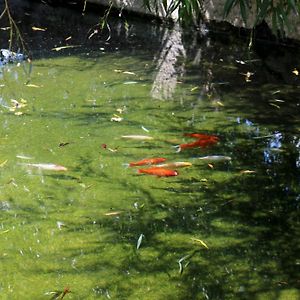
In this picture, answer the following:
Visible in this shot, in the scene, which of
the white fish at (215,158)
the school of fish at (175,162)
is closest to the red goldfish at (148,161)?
the school of fish at (175,162)

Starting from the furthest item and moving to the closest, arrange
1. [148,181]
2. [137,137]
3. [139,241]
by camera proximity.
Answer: [137,137] → [148,181] → [139,241]

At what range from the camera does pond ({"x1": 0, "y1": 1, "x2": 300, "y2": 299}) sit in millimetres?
1851

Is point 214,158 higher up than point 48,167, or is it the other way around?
point 214,158

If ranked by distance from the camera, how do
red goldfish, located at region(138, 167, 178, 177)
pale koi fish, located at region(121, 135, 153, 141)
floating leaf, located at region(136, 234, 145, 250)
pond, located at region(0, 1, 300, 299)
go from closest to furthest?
1. pond, located at region(0, 1, 300, 299)
2. floating leaf, located at region(136, 234, 145, 250)
3. red goldfish, located at region(138, 167, 178, 177)
4. pale koi fish, located at region(121, 135, 153, 141)

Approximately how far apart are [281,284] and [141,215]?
622mm

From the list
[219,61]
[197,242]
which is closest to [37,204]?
[197,242]

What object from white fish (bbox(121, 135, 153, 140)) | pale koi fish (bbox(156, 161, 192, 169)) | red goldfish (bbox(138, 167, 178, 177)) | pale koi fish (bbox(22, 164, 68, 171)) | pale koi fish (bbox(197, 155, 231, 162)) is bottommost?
pale koi fish (bbox(22, 164, 68, 171))

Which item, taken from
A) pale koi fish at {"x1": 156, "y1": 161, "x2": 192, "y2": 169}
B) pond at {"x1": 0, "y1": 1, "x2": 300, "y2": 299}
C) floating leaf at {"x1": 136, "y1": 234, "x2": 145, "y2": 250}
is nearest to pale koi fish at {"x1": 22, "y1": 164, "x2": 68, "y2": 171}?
pond at {"x1": 0, "y1": 1, "x2": 300, "y2": 299}

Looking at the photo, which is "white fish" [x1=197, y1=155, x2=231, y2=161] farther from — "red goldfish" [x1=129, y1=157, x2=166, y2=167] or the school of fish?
"red goldfish" [x1=129, y1=157, x2=166, y2=167]

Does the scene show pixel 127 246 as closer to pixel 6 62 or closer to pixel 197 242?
pixel 197 242

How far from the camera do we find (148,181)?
95.7 inches

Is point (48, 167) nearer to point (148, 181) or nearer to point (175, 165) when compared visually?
point (148, 181)

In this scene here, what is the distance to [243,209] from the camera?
2238 mm

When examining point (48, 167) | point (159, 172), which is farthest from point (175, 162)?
point (48, 167)
